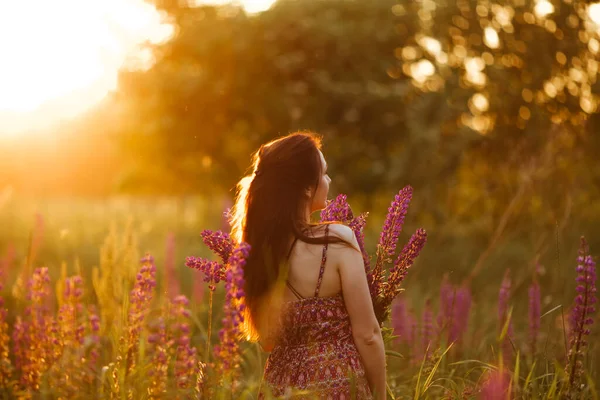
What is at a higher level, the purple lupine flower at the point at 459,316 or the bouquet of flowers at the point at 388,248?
the bouquet of flowers at the point at 388,248

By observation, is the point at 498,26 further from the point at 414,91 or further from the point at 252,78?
the point at 252,78

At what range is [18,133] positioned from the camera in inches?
1326

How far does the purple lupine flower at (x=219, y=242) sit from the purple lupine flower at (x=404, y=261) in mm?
704

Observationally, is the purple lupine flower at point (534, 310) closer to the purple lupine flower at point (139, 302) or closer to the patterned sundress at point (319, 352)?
the patterned sundress at point (319, 352)

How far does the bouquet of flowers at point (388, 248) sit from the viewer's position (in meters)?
2.54

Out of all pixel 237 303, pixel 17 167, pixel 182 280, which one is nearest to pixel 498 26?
pixel 182 280

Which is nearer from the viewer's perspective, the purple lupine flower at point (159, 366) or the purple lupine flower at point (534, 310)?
the purple lupine flower at point (159, 366)

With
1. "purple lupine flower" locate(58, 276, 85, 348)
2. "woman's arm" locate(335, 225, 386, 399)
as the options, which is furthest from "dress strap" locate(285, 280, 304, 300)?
"purple lupine flower" locate(58, 276, 85, 348)

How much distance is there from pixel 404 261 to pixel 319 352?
21.3 inches

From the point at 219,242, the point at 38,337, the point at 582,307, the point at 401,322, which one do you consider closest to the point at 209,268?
the point at 219,242

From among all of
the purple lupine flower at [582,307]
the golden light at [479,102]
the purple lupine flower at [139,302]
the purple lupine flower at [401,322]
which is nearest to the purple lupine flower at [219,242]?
the purple lupine flower at [139,302]

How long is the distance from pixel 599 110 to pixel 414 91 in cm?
284

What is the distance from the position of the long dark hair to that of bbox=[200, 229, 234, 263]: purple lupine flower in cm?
11

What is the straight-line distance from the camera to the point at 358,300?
2.50m
